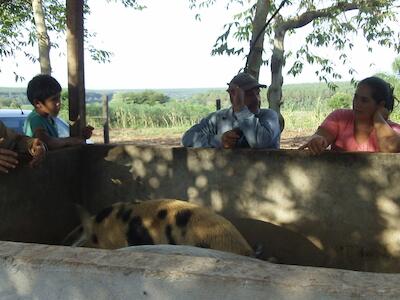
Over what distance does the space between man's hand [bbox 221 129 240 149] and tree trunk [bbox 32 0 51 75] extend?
519 centimetres

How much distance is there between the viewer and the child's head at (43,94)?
151 inches

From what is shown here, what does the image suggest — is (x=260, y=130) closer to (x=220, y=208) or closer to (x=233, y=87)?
(x=233, y=87)

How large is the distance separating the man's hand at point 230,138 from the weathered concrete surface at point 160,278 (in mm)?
2273

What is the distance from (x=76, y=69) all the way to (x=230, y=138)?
59.4 inches

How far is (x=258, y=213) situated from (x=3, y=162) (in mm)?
1843

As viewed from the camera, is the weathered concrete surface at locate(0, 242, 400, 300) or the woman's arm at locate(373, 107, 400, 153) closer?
the weathered concrete surface at locate(0, 242, 400, 300)

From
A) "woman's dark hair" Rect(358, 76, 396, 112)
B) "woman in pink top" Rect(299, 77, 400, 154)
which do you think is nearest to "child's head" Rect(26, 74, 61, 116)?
"woman in pink top" Rect(299, 77, 400, 154)

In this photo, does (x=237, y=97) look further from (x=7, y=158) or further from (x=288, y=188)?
(x=7, y=158)

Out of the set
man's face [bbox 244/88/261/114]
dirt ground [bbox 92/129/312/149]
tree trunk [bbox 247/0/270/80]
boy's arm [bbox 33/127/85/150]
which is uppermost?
tree trunk [bbox 247/0/270/80]

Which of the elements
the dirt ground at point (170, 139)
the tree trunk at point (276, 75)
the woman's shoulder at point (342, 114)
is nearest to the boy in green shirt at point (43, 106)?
the woman's shoulder at point (342, 114)

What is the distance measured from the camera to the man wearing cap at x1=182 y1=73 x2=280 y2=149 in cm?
390

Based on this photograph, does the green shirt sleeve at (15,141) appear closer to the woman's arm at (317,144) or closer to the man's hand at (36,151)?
the man's hand at (36,151)

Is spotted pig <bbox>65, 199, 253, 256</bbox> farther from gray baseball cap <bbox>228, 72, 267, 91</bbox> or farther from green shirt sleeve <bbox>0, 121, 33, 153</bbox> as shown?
gray baseball cap <bbox>228, 72, 267, 91</bbox>

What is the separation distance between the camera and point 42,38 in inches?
328
